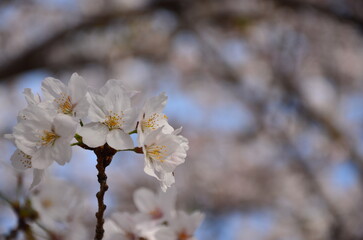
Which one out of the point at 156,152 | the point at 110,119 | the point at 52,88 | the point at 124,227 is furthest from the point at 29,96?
the point at 124,227

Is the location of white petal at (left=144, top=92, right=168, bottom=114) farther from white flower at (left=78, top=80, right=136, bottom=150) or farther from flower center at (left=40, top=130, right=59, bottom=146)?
flower center at (left=40, top=130, right=59, bottom=146)

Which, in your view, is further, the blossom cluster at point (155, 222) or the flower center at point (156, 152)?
the blossom cluster at point (155, 222)

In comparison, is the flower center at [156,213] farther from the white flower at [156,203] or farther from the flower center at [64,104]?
the flower center at [64,104]

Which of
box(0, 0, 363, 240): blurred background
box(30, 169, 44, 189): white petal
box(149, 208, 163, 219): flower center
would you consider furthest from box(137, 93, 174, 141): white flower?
box(0, 0, 363, 240): blurred background

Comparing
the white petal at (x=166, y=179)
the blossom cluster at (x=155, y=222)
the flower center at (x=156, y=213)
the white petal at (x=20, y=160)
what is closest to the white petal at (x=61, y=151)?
the white petal at (x=20, y=160)

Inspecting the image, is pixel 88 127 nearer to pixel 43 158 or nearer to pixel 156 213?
pixel 43 158

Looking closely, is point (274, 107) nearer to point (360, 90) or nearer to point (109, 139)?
point (109, 139)
